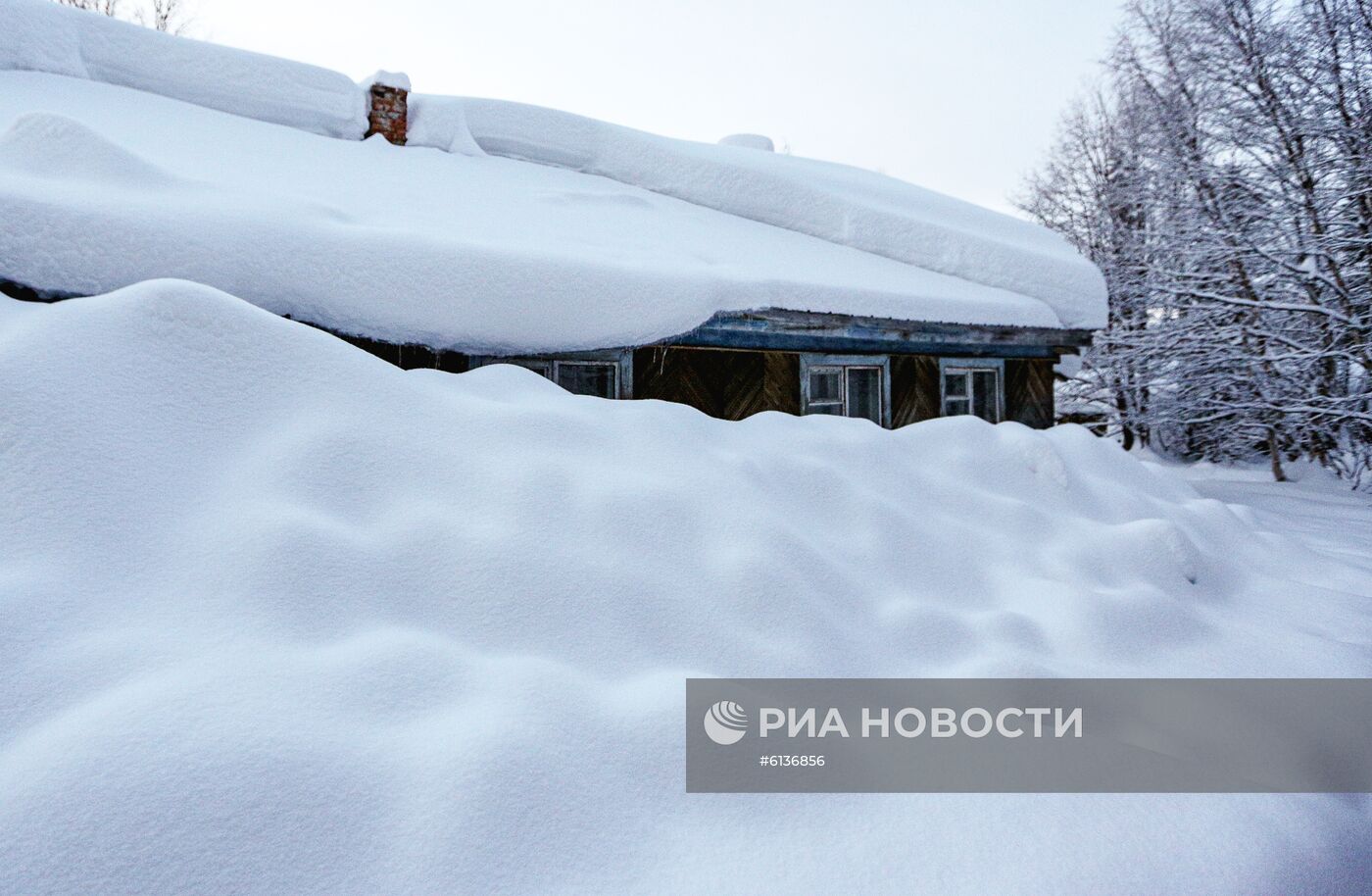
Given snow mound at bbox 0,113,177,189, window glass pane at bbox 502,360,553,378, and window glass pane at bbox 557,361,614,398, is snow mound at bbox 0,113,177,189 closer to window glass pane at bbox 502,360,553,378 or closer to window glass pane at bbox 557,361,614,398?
window glass pane at bbox 502,360,553,378

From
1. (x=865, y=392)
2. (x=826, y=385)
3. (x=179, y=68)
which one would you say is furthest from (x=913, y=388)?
(x=179, y=68)

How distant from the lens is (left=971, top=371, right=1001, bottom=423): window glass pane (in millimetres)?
8523

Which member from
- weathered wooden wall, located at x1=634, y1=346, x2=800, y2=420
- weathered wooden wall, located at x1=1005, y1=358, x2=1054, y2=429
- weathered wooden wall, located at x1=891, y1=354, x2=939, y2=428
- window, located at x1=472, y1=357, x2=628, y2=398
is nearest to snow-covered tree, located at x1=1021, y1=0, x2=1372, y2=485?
weathered wooden wall, located at x1=1005, y1=358, x2=1054, y2=429

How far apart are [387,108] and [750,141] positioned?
572cm

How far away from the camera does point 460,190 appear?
6844 millimetres

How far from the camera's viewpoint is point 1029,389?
8.73m

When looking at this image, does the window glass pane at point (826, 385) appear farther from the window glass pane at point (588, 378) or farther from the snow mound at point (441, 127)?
the snow mound at point (441, 127)

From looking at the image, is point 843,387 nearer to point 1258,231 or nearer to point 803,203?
point 803,203

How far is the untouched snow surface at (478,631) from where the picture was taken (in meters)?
1.58

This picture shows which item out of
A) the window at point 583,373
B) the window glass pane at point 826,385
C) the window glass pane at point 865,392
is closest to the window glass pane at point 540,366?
the window at point 583,373

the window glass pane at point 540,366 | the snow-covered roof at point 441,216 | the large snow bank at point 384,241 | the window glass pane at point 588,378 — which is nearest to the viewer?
the large snow bank at point 384,241

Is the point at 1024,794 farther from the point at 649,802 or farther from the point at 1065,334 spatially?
the point at 1065,334

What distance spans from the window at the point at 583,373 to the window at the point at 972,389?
4.01m

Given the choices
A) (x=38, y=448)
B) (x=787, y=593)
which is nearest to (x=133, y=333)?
(x=38, y=448)
